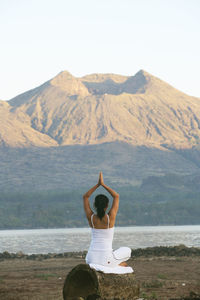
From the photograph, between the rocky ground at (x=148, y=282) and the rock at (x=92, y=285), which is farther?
the rocky ground at (x=148, y=282)

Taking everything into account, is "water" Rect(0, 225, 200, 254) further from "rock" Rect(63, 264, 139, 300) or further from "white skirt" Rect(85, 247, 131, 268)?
"white skirt" Rect(85, 247, 131, 268)

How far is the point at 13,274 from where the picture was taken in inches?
993

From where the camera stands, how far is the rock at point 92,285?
1241 cm

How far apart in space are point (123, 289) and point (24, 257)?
90.1 ft

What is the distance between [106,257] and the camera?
12.3m

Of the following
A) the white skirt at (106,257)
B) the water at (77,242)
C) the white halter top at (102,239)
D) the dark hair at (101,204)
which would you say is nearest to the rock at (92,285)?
the white skirt at (106,257)

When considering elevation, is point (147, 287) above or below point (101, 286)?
below

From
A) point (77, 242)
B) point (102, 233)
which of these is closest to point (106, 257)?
point (102, 233)

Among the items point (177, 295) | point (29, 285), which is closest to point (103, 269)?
point (177, 295)

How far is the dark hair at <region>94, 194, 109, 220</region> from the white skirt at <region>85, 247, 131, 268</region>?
2.19ft

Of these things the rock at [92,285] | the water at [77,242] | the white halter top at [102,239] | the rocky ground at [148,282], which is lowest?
the water at [77,242]

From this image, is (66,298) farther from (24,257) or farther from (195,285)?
(24,257)

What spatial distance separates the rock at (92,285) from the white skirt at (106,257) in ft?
0.60

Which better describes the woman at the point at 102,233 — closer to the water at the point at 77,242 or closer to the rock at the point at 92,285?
the rock at the point at 92,285
